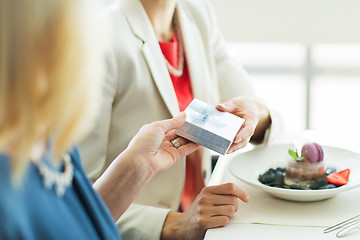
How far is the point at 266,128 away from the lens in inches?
54.9

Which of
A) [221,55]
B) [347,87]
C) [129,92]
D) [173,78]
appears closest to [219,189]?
[129,92]

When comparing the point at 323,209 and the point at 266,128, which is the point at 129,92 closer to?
the point at 266,128

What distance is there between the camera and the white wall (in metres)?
2.51

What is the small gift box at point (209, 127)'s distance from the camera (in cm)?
103

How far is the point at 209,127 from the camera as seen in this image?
40.9 inches

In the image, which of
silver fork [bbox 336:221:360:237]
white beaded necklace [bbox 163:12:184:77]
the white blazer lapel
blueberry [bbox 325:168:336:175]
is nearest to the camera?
silver fork [bbox 336:221:360:237]

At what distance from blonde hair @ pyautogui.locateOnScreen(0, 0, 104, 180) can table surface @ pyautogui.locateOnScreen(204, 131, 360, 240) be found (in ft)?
1.52

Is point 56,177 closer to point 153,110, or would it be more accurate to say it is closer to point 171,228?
point 171,228

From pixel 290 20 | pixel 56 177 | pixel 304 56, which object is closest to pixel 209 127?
pixel 56 177

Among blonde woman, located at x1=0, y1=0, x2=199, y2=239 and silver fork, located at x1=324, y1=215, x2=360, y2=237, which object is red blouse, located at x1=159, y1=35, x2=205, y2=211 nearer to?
silver fork, located at x1=324, y1=215, x2=360, y2=237

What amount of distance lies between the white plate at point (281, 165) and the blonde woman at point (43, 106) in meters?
0.49

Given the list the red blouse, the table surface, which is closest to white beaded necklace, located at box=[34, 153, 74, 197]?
the table surface

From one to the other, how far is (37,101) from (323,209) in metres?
0.68

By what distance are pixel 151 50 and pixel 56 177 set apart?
0.74 meters
